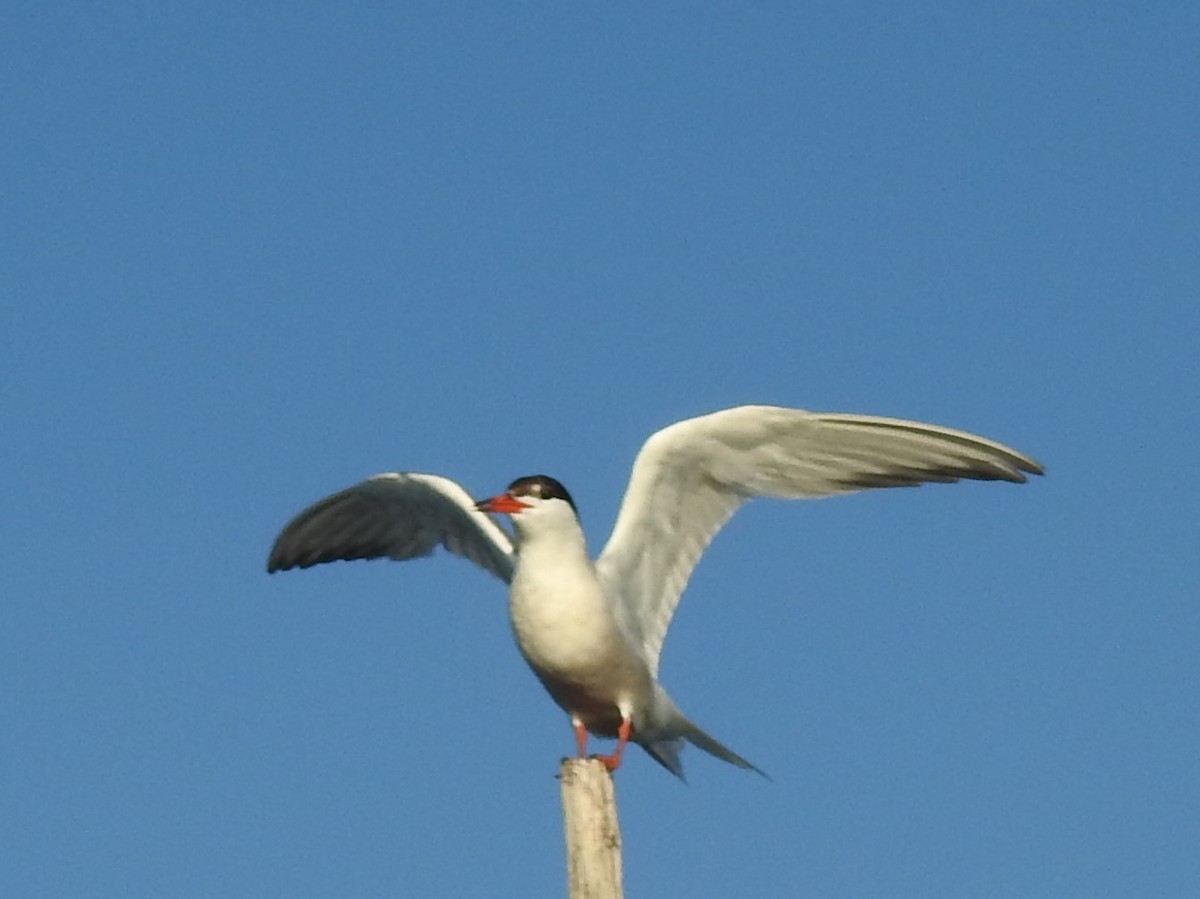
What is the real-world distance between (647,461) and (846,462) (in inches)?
33.5

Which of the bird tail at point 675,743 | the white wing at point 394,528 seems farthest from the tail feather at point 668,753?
the white wing at point 394,528

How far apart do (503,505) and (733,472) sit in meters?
1.00

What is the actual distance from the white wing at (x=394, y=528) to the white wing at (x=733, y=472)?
2.07ft

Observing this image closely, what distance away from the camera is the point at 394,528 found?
33.1 ft

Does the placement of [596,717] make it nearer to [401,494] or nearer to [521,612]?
[521,612]

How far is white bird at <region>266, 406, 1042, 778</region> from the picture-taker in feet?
28.0

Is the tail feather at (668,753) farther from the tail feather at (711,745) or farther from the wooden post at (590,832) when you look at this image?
the wooden post at (590,832)

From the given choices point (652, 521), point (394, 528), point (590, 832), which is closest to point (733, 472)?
point (652, 521)

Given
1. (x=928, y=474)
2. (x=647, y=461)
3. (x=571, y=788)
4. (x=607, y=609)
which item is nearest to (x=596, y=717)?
(x=607, y=609)

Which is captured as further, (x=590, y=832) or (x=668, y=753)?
(x=668, y=753)

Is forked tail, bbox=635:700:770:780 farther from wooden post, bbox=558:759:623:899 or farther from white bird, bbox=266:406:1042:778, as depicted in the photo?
wooden post, bbox=558:759:623:899

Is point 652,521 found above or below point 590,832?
above

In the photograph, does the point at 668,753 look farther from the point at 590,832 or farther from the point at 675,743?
the point at 590,832

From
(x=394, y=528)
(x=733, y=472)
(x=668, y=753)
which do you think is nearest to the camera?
(x=733, y=472)
